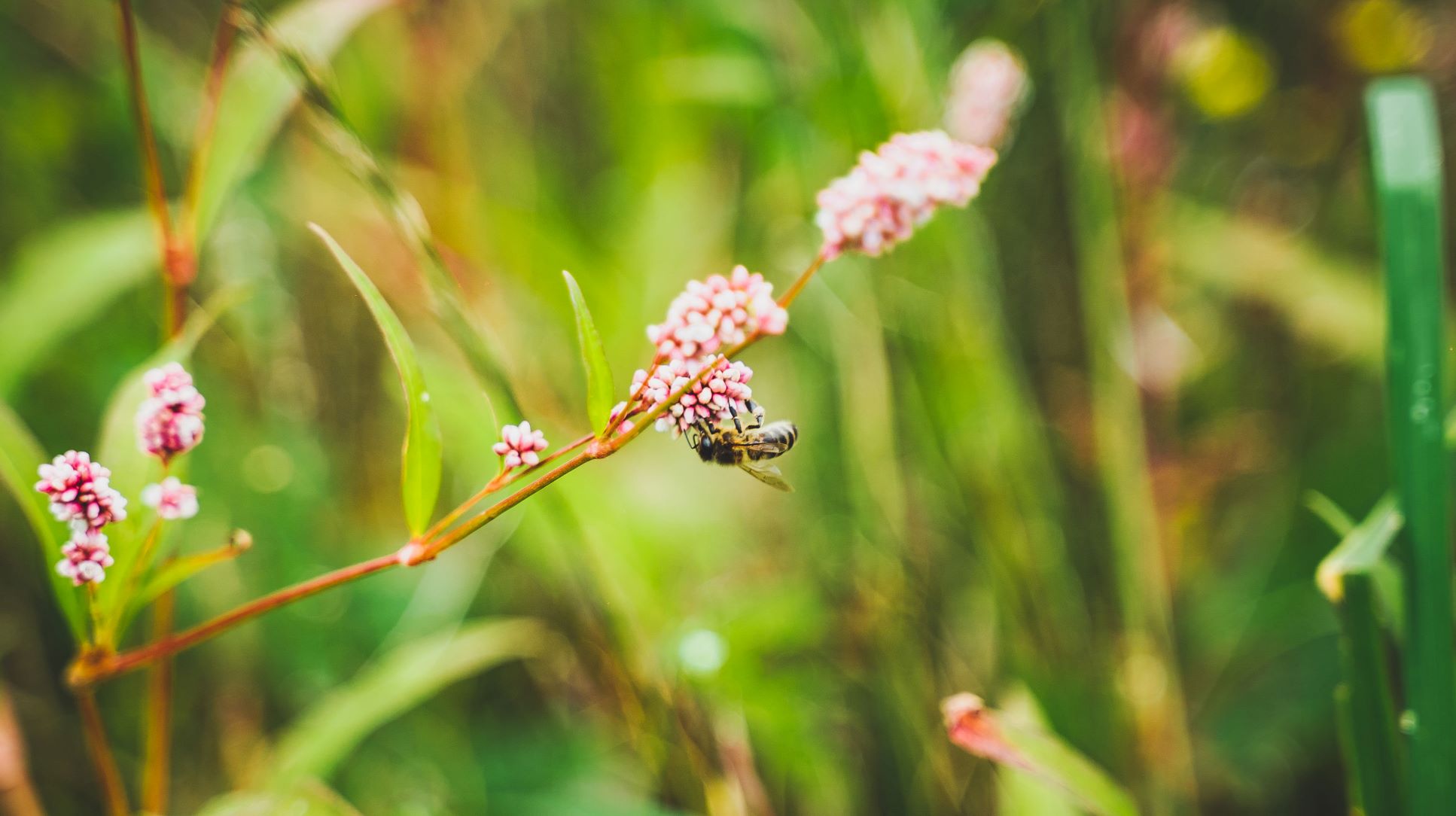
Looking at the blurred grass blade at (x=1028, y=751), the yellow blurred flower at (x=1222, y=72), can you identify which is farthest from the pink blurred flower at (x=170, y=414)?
the yellow blurred flower at (x=1222, y=72)

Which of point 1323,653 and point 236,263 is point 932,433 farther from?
point 236,263

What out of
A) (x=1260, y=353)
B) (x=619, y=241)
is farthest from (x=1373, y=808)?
(x=619, y=241)

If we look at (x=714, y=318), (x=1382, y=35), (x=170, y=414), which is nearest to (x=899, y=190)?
(x=714, y=318)

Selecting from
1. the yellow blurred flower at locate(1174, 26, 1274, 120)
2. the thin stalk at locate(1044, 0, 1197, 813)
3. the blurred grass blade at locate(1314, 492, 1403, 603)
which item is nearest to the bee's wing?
the blurred grass blade at locate(1314, 492, 1403, 603)

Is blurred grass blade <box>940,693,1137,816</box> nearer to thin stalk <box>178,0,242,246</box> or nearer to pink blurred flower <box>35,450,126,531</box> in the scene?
pink blurred flower <box>35,450,126,531</box>

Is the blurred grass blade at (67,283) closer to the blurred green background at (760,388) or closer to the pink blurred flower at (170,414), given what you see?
the blurred green background at (760,388)

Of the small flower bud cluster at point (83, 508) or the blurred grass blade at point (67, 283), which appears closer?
the small flower bud cluster at point (83, 508)

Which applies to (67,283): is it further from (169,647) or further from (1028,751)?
(1028,751)
